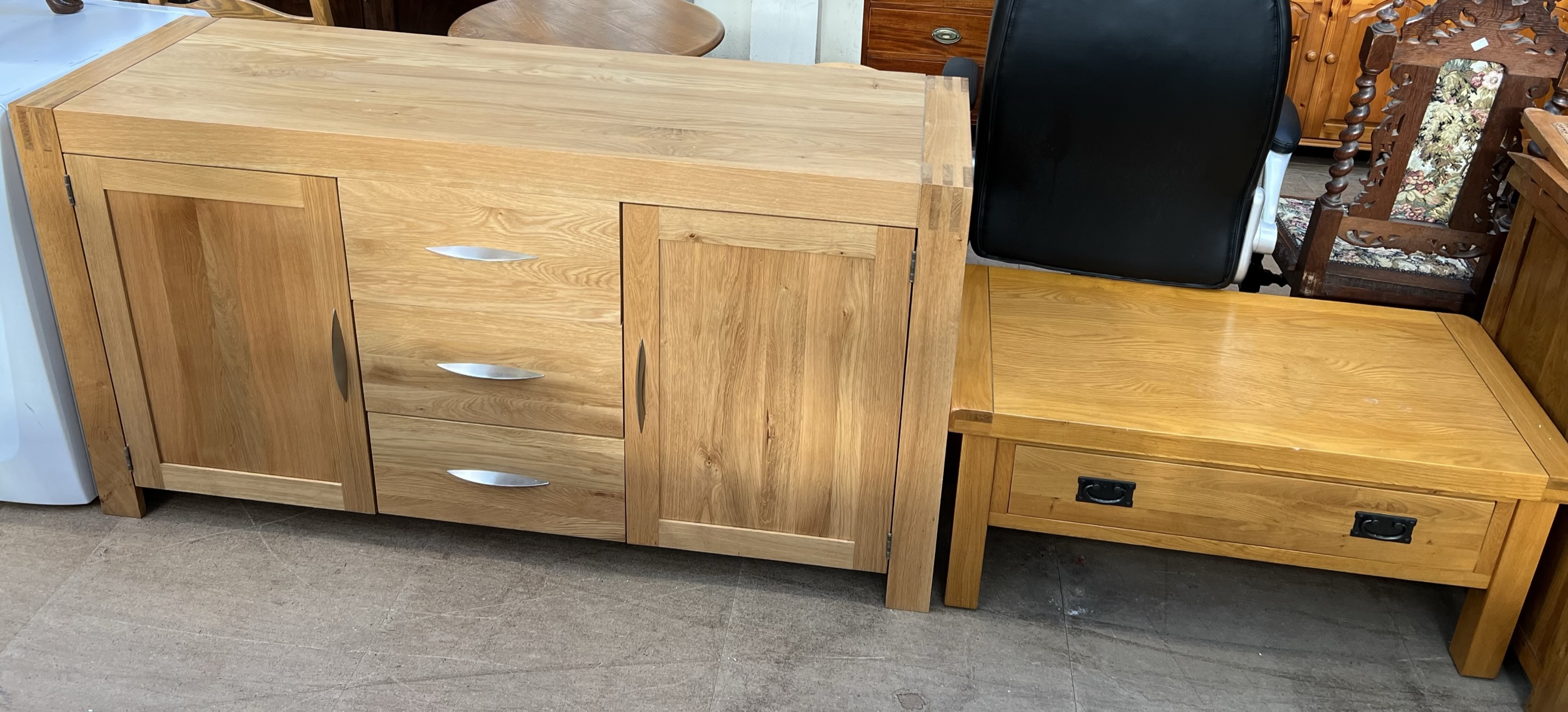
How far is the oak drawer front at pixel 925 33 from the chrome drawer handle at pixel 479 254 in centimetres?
231

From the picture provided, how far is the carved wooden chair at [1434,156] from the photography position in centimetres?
193

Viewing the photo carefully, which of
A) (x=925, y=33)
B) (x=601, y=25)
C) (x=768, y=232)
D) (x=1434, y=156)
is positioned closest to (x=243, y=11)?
(x=601, y=25)

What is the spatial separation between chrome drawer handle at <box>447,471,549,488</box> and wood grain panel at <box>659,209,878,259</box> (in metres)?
0.50

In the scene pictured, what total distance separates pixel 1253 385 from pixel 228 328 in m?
1.59

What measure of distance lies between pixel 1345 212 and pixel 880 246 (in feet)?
3.34

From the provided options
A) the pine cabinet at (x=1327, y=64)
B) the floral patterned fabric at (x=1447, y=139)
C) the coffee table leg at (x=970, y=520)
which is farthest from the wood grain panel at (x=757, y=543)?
the pine cabinet at (x=1327, y=64)

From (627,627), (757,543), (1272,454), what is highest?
(1272,454)

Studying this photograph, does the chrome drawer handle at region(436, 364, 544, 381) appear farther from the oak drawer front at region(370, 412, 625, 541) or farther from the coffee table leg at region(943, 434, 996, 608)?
the coffee table leg at region(943, 434, 996, 608)

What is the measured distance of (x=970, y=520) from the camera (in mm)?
1850

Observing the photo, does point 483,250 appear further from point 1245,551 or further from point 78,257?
point 1245,551

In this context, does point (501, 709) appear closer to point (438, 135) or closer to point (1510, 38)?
point (438, 135)

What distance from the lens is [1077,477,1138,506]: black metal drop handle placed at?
179cm

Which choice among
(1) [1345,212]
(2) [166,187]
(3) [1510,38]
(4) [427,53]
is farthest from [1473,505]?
(2) [166,187]

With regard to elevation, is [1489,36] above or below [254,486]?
above
